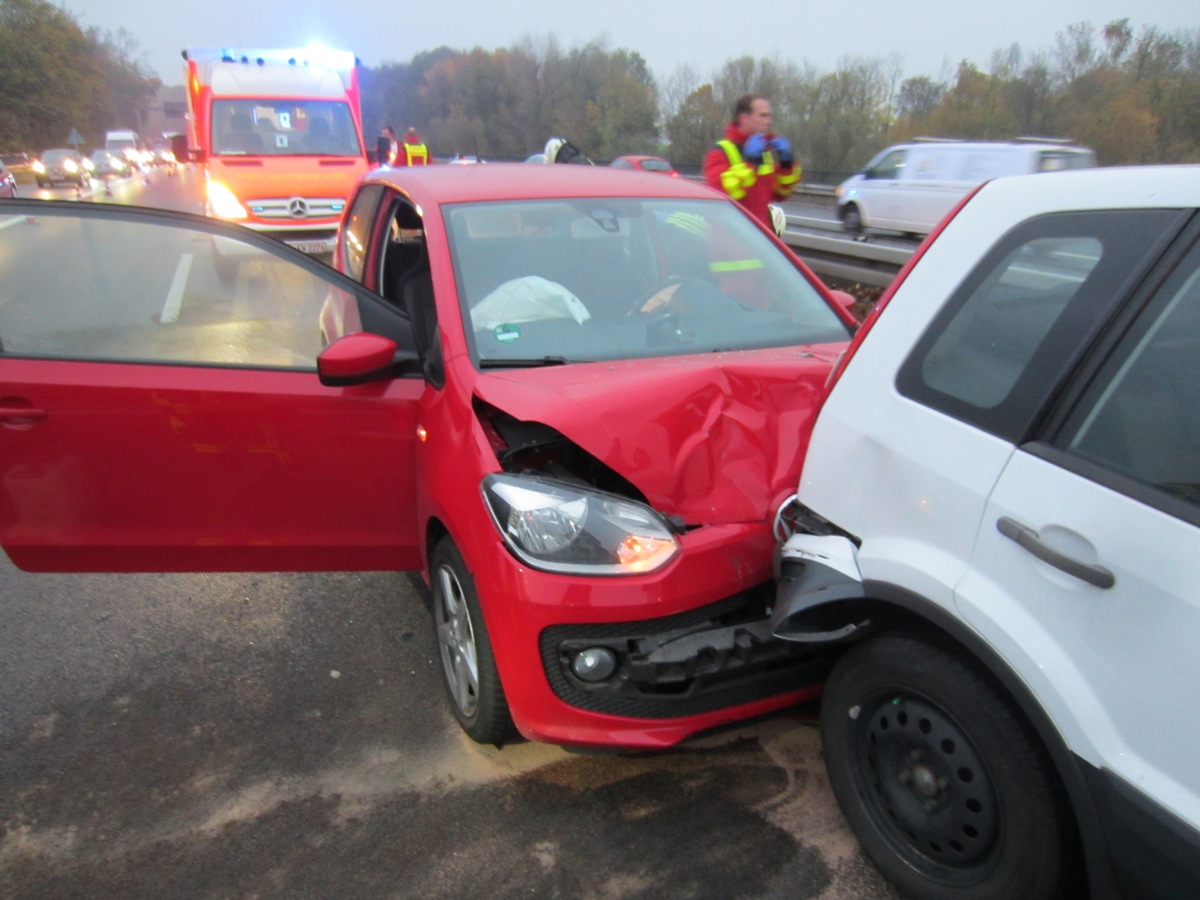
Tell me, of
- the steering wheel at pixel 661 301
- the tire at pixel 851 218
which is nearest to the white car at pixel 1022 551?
the steering wheel at pixel 661 301

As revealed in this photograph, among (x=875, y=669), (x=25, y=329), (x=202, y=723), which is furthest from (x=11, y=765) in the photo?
(x=875, y=669)

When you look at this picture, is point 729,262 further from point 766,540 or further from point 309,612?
point 309,612

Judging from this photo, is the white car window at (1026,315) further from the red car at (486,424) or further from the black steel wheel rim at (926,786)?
the black steel wheel rim at (926,786)

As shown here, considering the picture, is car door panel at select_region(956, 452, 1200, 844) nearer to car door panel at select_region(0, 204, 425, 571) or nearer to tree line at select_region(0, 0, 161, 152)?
car door panel at select_region(0, 204, 425, 571)

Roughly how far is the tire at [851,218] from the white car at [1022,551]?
17.2 m

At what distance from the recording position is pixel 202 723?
3.01 m

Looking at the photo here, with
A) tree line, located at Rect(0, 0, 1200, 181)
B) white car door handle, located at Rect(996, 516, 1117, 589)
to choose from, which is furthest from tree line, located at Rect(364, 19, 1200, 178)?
white car door handle, located at Rect(996, 516, 1117, 589)

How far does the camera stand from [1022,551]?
170cm

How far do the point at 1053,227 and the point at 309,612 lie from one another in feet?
10.4

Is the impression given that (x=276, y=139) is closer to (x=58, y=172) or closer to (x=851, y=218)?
(x=851, y=218)

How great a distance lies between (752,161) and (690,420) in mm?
3872

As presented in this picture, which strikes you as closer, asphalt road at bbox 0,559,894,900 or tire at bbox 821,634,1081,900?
tire at bbox 821,634,1081,900

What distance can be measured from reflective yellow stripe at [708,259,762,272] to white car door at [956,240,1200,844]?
6.37 ft

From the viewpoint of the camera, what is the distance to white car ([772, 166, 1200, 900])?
151 centimetres
